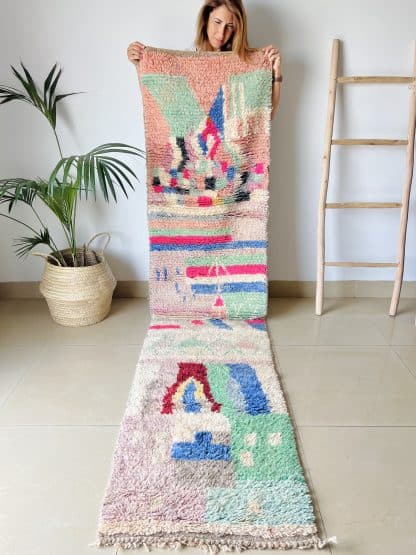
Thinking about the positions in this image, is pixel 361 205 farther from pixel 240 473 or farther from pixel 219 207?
pixel 240 473

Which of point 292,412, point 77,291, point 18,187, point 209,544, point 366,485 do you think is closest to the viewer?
point 209,544

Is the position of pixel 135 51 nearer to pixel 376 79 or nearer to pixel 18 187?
pixel 18 187

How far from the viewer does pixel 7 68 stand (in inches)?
81.1

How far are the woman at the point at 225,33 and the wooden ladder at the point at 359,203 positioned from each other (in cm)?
30

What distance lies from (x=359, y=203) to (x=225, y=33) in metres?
0.94

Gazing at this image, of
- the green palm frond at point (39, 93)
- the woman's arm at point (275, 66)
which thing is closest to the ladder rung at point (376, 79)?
the woman's arm at point (275, 66)

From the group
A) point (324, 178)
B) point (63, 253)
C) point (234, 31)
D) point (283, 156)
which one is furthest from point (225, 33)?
point (63, 253)

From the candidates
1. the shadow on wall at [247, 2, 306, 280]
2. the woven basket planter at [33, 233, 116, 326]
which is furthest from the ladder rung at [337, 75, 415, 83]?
the woven basket planter at [33, 233, 116, 326]

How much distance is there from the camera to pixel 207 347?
188 cm

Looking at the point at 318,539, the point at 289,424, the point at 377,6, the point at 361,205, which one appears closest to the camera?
the point at 318,539

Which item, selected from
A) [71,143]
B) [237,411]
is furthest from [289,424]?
[71,143]

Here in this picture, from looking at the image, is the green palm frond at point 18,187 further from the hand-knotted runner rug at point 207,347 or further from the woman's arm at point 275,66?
the woman's arm at point 275,66

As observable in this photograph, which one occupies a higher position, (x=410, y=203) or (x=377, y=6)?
(x=377, y=6)

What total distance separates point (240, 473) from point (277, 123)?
61.6 inches
